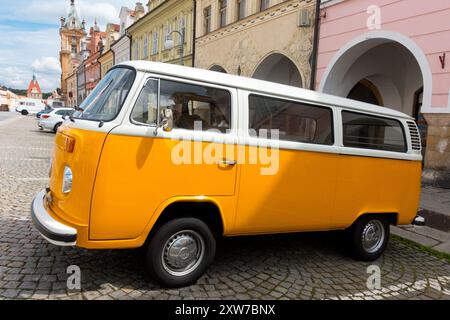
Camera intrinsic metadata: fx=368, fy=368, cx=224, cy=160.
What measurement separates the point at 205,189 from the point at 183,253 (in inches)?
27.2

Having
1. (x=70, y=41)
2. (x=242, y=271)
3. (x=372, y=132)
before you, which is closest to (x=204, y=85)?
(x=242, y=271)

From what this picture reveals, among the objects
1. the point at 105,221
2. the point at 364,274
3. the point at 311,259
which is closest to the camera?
the point at 105,221

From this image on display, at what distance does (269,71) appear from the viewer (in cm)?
1617

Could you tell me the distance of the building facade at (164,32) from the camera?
2298 cm

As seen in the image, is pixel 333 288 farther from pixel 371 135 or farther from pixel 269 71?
pixel 269 71

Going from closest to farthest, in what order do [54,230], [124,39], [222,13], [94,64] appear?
1. [54,230]
2. [222,13]
3. [124,39]
4. [94,64]

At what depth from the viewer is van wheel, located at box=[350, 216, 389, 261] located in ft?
15.9

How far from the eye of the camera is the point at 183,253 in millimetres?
3688

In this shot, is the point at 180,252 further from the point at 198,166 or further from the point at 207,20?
the point at 207,20

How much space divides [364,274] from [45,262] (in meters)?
3.72

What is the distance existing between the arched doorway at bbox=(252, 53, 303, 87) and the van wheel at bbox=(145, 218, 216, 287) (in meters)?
12.8

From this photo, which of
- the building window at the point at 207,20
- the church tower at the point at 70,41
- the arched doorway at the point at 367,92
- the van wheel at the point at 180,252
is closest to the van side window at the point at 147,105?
the van wheel at the point at 180,252

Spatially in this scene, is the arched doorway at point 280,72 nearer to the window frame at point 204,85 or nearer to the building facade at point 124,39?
the window frame at point 204,85
